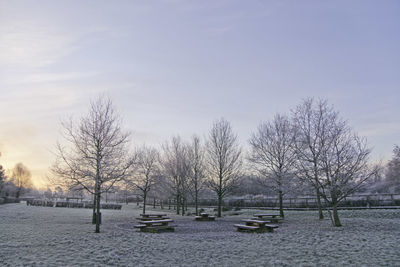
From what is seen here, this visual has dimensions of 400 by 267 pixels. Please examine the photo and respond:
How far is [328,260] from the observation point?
310 inches

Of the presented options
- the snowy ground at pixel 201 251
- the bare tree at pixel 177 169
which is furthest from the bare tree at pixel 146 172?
the snowy ground at pixel 201 251

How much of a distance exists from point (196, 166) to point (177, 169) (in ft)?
7.51

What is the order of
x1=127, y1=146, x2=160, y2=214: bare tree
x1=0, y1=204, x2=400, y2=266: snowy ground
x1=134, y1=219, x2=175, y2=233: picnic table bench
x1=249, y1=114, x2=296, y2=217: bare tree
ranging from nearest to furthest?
1. x1=0, y1=204, x2=400, y2=266: snowy ground
2. x1=134, y1=219, x2=175, y2=233: picnic table bench
3. x1=249, y1=114, x2=296, y2=217: bare tree
4. x1=127, y1=146, x2=160, y2=214: bare tree

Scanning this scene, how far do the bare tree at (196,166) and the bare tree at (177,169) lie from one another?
698mm

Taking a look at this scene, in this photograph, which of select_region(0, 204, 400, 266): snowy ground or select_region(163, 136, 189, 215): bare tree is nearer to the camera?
select_region(0, 204, 400, 266): snowy ground

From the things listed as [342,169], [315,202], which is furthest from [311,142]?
[315,202]

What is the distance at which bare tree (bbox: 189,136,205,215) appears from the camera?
3189 centimetres

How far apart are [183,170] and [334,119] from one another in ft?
58.2

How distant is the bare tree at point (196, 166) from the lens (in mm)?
31891

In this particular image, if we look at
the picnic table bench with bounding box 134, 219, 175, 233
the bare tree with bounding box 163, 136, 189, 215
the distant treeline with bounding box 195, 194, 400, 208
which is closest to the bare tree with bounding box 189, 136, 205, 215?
the bare tree with bounding box 163, 136, 189, 215

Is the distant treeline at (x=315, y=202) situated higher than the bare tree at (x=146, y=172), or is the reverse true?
the bare tree at (x=146, y=172)

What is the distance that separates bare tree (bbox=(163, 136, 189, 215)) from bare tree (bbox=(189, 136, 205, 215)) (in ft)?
2.29

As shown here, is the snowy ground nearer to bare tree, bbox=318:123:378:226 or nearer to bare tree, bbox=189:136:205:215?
bare tree, bbox=318:123:378:226

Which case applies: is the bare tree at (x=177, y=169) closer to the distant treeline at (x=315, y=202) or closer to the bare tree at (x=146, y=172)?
the bare tree at (x=146, y=172)
